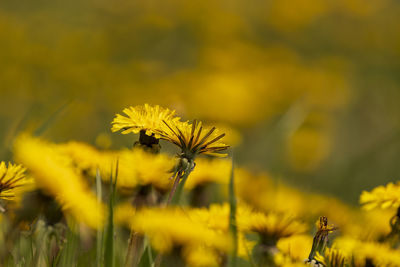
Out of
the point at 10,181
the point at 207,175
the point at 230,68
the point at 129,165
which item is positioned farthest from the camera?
the point at 230,68

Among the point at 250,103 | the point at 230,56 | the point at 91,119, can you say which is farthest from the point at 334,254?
the point at 230,56

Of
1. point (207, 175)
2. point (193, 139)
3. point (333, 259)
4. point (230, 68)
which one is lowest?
point (333, 259)

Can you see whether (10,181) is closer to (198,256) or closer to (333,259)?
(198,256)

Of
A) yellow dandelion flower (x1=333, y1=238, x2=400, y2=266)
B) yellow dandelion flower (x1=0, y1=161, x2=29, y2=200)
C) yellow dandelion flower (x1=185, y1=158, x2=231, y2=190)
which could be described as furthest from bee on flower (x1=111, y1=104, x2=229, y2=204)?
yellow dandelion flower (x1=185, y1=158, x2=231, y2=190)

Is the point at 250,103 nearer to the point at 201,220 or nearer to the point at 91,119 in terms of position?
the point at 91,119

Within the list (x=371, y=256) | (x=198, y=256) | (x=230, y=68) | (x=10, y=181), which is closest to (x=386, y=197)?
(x=371, y=256)

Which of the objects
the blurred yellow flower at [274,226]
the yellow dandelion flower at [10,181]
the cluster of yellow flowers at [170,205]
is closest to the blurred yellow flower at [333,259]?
the cluster of yellow flowers at [170,205]
